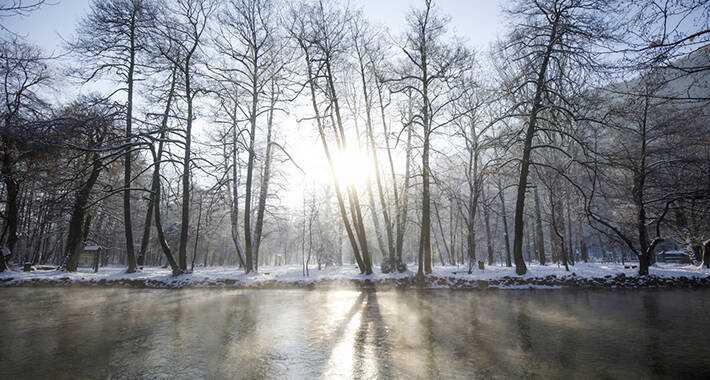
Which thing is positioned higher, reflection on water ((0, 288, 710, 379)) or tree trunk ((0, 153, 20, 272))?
tree trunk ((0, 153, 20, 272))

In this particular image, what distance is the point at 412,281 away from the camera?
16.5m

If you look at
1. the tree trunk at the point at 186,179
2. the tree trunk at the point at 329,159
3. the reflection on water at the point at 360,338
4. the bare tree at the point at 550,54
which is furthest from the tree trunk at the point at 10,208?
the bare tree at the point at 550,54

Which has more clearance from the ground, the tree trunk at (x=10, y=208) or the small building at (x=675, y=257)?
the tree trunk at (x=10, y=208)

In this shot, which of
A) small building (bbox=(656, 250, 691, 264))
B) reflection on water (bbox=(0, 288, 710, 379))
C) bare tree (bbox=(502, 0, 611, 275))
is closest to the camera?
reflection on water (bbox=(0, 288, 710, 379))

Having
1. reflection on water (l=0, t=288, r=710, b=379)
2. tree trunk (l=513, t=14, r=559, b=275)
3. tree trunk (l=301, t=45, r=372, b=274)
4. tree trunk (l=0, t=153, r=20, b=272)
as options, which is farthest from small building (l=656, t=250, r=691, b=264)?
tree trunk (l=0, t=153, r=20, b=272)

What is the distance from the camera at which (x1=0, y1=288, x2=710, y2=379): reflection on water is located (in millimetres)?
5121

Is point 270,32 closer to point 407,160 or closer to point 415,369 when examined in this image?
point 407,160

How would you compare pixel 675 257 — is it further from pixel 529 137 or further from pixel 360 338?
pixel 360 338

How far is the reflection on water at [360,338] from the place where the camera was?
5.12 m

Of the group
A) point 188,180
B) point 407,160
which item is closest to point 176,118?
point 188,180

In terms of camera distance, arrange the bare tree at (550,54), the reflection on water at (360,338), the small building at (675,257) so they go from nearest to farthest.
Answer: the reflection on water at (360,338) < the bare tree at (550,54) < the small building at (675,257)

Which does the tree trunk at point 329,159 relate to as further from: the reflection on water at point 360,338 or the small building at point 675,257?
the small building at point 675,257

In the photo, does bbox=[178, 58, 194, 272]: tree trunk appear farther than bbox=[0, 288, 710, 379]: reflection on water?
Yes

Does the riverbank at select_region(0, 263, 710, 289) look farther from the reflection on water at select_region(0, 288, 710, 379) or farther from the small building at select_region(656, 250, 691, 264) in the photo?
the small building at select_region(656, 250, 691, 264)
